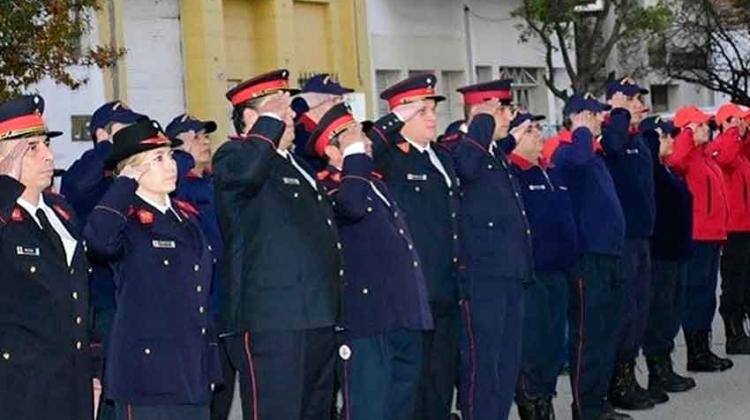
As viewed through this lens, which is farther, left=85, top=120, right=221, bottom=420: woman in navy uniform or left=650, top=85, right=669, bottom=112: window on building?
left=650, top=85, right=669, bottom=112: window on building

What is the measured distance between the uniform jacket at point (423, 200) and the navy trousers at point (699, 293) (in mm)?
4436

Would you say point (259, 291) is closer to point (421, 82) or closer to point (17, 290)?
point (17, 290)

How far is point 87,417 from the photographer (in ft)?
23.0

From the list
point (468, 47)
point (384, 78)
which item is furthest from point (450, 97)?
point (384, 78)

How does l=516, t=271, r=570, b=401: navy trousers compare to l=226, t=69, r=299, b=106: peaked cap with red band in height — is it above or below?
below

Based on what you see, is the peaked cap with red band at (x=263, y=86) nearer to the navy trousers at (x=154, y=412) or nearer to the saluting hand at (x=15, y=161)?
the saluting hand at (x=15, y=161)

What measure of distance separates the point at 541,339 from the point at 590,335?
0.61m

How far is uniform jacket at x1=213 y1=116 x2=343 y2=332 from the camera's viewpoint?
304 inches

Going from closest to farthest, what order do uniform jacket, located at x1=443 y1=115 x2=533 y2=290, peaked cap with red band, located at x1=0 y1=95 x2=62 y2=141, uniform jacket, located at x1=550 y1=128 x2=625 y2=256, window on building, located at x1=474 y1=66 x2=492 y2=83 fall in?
peaked cap with red band, located at x1=0 y1=95 x2=62 y2=141 < uniform jacket, located at x1=443 y1=115 x2=533 y2=290 < uniform jacket, located at x1=550 y1=128 x2=625 y2=256 < window on building, located at x1=474 y1=66 x2=492 y2=83

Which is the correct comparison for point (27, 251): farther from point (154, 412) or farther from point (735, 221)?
point (735, 221)

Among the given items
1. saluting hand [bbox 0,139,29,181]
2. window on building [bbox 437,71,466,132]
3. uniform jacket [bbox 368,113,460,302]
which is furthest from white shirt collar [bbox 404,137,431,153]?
window on building [bbox 437,71,466,132]

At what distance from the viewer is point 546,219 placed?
1049 cm

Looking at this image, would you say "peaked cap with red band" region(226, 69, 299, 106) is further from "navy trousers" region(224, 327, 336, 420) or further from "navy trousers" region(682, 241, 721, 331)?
"navy trousers" region(682, 241, 721, 331)

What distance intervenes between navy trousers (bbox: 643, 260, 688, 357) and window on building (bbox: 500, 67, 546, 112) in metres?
23.7
